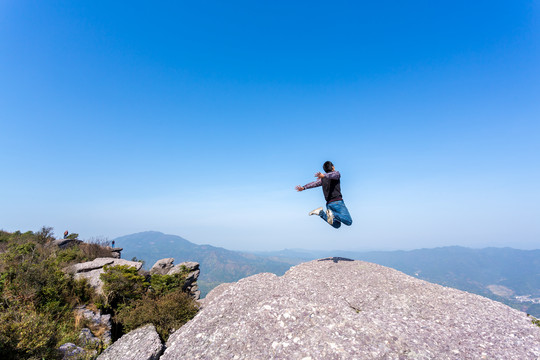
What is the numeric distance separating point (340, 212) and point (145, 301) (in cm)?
930

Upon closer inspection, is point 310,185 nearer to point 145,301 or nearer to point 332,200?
point 332,200

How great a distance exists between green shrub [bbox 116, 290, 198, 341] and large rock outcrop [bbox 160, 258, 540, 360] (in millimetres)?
1856

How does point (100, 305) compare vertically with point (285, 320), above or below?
below

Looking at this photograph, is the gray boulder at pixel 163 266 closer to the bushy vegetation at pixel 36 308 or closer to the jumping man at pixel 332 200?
the bushy vegetation at pixel 36 308

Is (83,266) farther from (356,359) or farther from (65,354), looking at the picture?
(356,359)

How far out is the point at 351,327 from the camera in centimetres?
564

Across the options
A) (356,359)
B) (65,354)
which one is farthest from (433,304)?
(65,354)

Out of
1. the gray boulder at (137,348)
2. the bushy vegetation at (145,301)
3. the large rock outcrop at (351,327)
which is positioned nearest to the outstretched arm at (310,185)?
the large rock outcrop at (351,327)

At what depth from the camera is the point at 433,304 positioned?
27.1 ft

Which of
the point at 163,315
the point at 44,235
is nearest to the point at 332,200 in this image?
the point at 163,315

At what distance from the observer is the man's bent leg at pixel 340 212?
9.98 metres

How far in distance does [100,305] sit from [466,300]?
1485 cm

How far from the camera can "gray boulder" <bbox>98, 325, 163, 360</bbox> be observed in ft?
21.7

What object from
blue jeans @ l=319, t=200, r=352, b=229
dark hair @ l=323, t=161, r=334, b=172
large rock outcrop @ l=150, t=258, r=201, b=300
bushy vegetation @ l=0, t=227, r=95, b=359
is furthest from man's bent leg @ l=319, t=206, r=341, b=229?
large rock outcrop @ l=150, t=258, r=201, b=300
